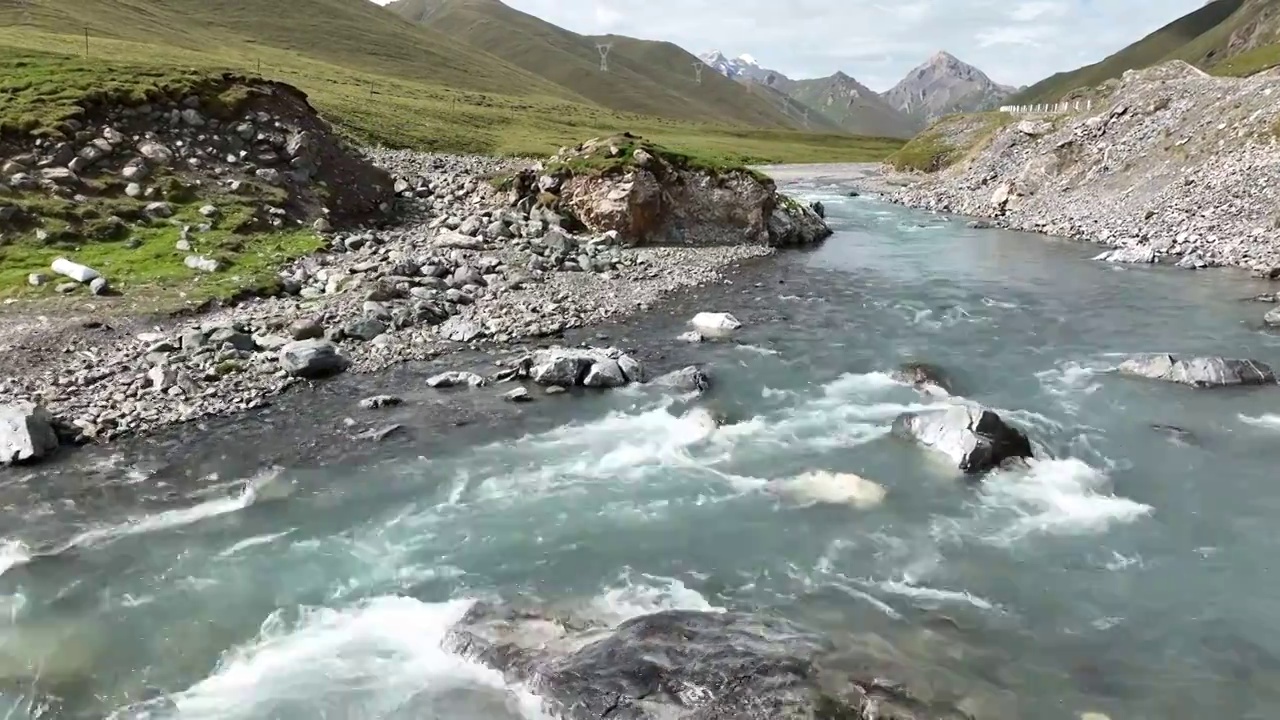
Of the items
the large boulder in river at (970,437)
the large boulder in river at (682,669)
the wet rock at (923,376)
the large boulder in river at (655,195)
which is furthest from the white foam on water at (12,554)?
the large boulder in river at (655,195)

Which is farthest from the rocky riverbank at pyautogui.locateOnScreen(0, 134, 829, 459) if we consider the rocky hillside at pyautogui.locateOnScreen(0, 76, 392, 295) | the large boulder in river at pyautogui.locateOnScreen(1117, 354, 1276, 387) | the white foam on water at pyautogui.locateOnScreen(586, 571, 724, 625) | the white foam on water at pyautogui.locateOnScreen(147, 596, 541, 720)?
the large boulder in river at pyautogui.locateOnScreen(1117, 354, 1276, 387)

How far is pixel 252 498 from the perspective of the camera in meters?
17.6

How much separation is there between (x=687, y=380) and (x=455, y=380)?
680cm

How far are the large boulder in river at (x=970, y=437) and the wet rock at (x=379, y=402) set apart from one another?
13415 millimetres

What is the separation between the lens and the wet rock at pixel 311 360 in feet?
78.7

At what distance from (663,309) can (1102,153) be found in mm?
45828

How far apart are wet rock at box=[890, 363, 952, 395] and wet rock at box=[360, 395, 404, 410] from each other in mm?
14731

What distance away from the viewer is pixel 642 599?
558 inches

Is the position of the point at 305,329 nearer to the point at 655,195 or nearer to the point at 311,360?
the point at 311,360

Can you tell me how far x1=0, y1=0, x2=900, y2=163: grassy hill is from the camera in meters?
46.8

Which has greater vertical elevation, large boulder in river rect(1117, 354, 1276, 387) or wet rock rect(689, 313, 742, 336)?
large boulder in river rect(1117, 354, 1276, 387)

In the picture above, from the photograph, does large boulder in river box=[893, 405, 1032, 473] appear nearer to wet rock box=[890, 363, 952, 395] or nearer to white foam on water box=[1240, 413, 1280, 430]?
wet rock box=[890, 363, 952, 395]

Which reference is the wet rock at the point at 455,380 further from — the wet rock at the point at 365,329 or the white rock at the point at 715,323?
the white rock at the point at 715,323

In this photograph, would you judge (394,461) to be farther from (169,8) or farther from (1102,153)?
(169,8)
